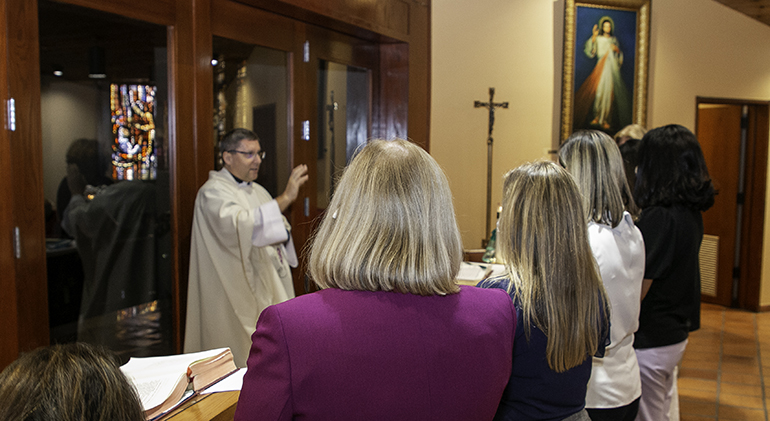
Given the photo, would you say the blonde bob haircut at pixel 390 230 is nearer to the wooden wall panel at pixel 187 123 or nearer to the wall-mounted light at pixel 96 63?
the wall-mounted light at pixel 96 63

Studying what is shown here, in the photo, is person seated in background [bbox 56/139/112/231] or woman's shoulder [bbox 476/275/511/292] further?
person seated in background [bbox 56/139/112/231]

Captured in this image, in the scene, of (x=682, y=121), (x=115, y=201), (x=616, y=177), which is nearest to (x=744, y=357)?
(x=682, y=121)

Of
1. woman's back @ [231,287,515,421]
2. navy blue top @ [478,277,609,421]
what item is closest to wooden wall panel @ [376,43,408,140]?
navy blue top @ [478,277,609,421]

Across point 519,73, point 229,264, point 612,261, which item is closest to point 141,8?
point 229,264

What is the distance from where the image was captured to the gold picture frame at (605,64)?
5895 millimetres

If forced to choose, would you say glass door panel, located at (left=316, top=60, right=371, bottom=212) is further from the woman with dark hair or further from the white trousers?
the white trousers

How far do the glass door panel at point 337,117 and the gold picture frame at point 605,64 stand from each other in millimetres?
2420

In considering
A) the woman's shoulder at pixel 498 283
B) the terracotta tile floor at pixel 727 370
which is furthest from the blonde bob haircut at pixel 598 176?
the terracotta tile floor at pixel 727 370

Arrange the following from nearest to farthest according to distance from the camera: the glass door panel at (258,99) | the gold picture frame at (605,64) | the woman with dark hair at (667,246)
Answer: the woman with dark hair at (667,246)
the glass door panel at (258,99)
the gold picture frame at (605,64)

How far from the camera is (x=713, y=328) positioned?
6.31 metres

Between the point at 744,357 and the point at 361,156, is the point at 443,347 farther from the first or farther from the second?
the point at 744,357

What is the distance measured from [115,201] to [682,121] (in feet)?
19.1

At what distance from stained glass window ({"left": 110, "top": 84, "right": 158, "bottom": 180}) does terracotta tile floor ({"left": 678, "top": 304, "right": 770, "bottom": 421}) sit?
360 cm

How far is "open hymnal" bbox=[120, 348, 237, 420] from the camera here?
1.42 meters
